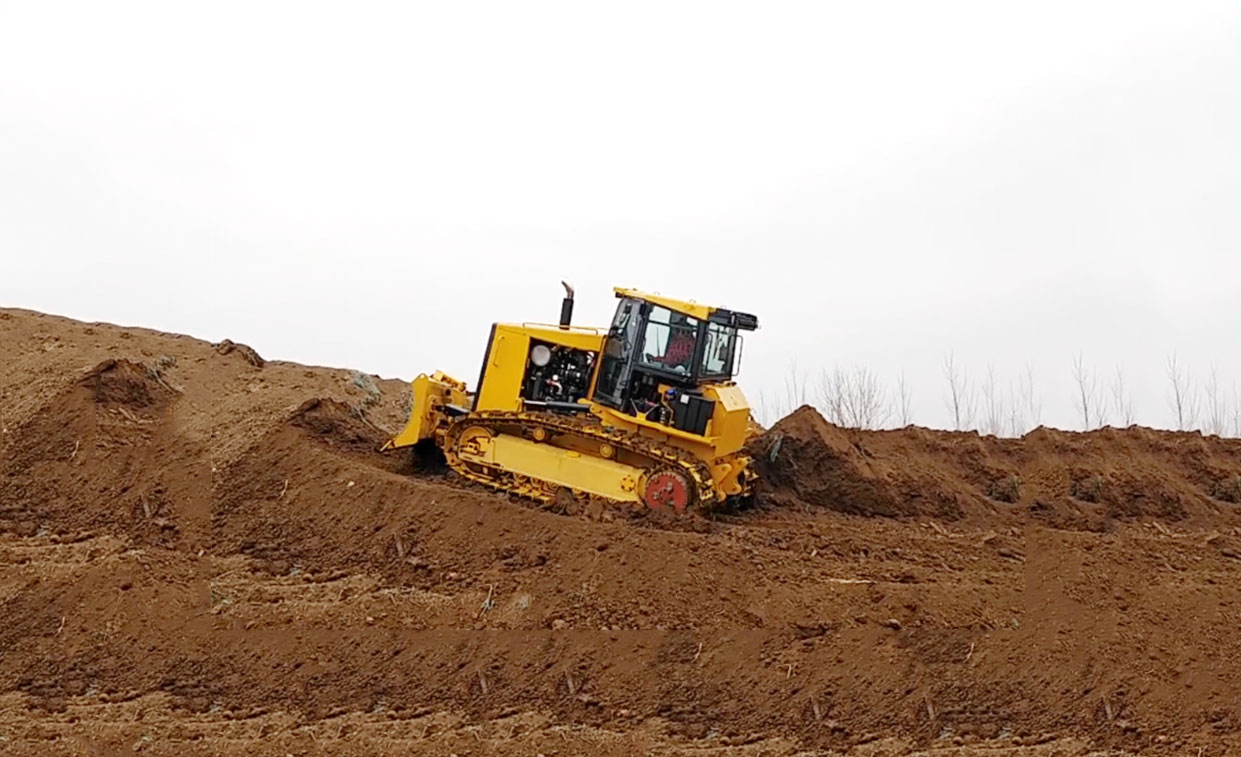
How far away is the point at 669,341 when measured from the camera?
1266 cm

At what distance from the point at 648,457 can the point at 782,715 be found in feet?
15.6

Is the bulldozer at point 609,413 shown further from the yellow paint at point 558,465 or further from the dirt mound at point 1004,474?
the dirt mound at point 1004,474

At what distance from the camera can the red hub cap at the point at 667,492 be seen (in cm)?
1195

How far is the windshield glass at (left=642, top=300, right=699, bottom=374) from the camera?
41.2 ft

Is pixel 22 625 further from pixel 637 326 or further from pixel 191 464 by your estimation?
pixel 637 326

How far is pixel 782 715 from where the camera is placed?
25.5 ft

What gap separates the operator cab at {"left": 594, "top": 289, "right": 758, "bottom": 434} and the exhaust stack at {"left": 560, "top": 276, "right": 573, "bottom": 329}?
24.8 inches

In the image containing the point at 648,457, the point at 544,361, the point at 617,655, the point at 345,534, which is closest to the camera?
the point at 617,655

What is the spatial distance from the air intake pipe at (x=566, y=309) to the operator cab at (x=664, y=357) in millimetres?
629

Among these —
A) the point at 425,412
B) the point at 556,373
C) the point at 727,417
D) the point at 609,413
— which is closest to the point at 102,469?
the point at 425,412

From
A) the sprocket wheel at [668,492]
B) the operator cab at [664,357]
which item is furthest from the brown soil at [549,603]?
the operator cab at [664,357]

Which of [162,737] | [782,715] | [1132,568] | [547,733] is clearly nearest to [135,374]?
[162,737]

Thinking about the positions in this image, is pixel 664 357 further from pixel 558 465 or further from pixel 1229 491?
pixel 1229 491

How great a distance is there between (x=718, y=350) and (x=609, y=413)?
4.49 feet
